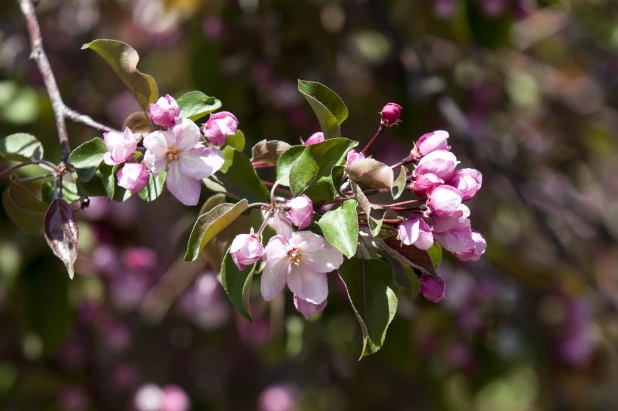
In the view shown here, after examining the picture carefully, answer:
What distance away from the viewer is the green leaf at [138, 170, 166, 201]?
0.91 m

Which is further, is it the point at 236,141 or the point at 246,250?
the point at 236,141

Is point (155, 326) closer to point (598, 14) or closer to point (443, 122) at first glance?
point (443, 122)

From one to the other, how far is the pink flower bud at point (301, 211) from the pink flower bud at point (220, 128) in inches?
5.5

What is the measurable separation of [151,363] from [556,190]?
5.43 ft

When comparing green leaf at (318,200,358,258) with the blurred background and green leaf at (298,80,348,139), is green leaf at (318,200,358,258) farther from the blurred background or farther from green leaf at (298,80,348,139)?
the blurred background

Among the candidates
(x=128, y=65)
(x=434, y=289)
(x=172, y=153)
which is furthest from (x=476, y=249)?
(x=128, y=65)

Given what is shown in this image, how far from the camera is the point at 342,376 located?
2363 millimetres

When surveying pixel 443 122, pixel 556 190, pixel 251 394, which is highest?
pixel 443 122

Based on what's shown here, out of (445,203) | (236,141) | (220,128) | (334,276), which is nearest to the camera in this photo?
(445,203)

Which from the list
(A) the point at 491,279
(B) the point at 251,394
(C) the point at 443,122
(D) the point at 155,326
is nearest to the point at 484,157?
(C) the point at 443,122

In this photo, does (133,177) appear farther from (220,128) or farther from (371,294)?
(371,294)

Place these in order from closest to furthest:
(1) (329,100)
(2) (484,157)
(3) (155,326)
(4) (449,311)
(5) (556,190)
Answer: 1. (1) (329,100)
2. (2) (484,157)
3. (4) (449,311)
4. (3) (155,326)
5. (5) (556,190)

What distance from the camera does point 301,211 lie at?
2.73 feet

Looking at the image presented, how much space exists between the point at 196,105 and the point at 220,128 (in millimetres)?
67
